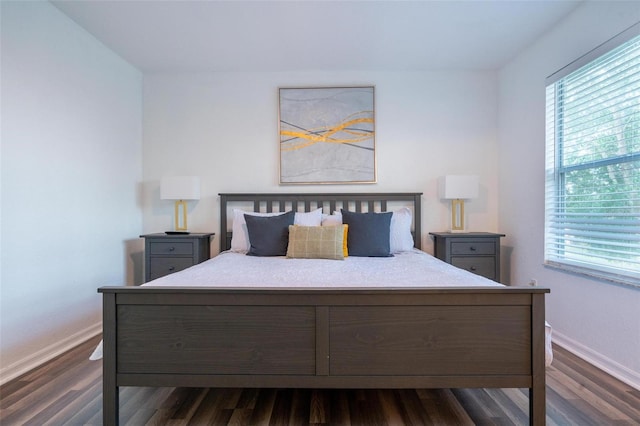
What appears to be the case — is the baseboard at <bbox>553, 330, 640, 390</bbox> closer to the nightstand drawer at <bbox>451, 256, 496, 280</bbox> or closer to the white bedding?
the nightstand drawer at <bbox>451, 256, 496, 280</bbox>

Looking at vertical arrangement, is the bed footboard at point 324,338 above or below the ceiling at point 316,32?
below

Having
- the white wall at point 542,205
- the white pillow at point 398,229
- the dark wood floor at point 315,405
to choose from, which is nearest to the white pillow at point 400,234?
the white pillow at point 398,229

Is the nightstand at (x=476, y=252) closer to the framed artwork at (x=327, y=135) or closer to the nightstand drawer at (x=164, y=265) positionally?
the framed artwork at (x=327, y=135)

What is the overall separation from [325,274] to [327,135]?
1.82 meters

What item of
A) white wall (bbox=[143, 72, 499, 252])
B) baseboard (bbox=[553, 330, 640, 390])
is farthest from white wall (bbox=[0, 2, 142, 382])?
baseboard (bbox=[553, 330, 640, 390])

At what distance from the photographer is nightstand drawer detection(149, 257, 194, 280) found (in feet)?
9.41

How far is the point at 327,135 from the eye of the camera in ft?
10.5

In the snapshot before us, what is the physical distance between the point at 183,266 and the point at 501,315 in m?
2.62

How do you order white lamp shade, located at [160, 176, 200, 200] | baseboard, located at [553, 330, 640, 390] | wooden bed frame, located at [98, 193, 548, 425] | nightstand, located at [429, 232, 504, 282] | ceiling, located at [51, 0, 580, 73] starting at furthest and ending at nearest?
white lamp shade, located at [160, 176, 200, 200] < nightstand, located at [429, 232, 504, 282] < ceiling, located at [51, 0, 580, 73] < baseboard, located at [553, 330, 640, 390] < wooden bed frame, located at [98, 193, 548, 425]

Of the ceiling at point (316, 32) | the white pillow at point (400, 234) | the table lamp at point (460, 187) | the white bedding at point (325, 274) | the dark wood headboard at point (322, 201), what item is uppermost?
the ceiling at point (316, 32)

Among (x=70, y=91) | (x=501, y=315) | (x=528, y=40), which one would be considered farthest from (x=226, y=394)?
(x=528, y=40)

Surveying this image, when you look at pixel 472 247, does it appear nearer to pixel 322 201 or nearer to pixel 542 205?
pixel 542 205

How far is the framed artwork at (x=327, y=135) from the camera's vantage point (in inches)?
126

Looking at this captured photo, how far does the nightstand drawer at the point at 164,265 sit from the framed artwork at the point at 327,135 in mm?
1287
